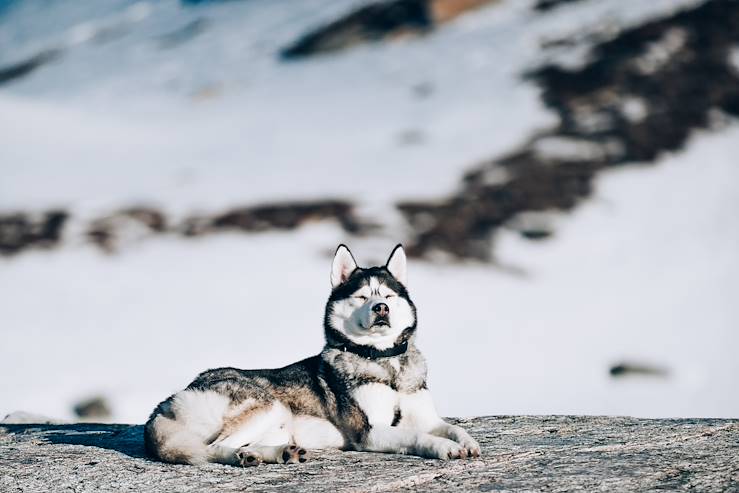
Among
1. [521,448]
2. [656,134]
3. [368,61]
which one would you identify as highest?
[368,61]

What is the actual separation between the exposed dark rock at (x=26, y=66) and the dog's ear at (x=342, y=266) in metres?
71.6

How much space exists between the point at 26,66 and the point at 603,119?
50273 millimetres

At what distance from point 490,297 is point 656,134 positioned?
1727 cm

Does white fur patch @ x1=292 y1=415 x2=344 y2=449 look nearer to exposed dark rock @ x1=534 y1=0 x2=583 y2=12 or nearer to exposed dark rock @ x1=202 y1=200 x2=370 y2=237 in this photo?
exposed dark rock @ x1=202 y1=200 x2=370 y2=237

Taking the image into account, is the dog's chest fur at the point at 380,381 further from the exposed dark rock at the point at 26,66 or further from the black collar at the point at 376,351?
the exposed dark rock at the point at 26,66

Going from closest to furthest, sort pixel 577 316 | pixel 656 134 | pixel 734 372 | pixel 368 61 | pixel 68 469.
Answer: pixel 68 469 → pixel 734 372 → pixel 577 316 → pixel 656 134 → pixel 368 61

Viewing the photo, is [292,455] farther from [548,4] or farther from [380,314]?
[548,4]

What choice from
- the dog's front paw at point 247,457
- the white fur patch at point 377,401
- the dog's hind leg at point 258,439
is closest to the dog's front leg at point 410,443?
the white fur patch at point 377,401

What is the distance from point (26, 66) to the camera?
7812 cm

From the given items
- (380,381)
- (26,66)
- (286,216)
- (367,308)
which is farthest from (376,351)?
(26,66)

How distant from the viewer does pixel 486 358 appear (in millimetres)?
29078

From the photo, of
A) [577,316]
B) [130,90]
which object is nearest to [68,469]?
[577,316]

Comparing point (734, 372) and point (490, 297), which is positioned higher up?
point (490, 297)

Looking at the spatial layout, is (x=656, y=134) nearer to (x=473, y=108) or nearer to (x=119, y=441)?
(x=473, y=108)
